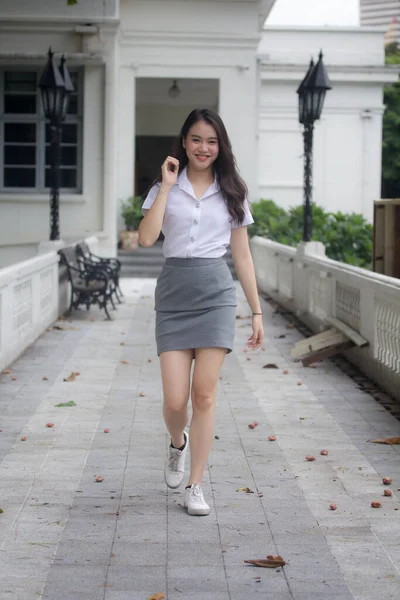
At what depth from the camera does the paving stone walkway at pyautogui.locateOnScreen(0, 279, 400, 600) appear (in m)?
4.42

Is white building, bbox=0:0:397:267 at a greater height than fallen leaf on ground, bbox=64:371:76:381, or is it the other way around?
white building, bbox=0:0:397:267

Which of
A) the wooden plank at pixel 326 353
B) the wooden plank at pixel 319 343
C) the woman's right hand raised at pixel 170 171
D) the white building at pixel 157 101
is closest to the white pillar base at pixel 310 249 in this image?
the wooden plank at pixel 319 343

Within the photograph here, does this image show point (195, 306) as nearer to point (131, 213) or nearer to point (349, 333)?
point (349, 333)

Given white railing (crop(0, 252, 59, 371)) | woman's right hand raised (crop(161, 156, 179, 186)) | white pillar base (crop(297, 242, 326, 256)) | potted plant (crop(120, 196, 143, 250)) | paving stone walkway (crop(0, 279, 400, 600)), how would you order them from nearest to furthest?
paving stone walkway (crop(0, 279, 400, 600)), woman's right hand raised (crop(161, 156, 179, 186)), white railing (crop(0, 252, 59, 371)), white pillar base (crop(297, 242, 326, 256)), potted plant (crop(120, 196, 143, 250))

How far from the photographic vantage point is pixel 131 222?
966 inches

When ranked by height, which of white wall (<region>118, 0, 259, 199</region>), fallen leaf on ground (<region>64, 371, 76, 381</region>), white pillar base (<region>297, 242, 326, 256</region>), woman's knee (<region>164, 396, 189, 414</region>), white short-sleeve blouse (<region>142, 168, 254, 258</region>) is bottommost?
fallen leaf on ground (<region>64, 371, 76, 381</region>)

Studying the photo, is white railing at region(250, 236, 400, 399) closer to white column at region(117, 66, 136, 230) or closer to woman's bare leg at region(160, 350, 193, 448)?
woman's bare leg at region(160, 350, 193, 448)

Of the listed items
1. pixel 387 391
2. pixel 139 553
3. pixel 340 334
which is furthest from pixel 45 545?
pixel 340 334

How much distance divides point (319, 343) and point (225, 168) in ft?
19.0

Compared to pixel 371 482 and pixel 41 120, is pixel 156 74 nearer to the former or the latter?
pixel 41 120

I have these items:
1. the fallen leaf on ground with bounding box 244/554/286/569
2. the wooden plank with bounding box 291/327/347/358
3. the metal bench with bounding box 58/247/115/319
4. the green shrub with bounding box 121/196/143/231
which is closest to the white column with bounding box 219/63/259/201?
the green shrub with bounding box 121/196/143/231

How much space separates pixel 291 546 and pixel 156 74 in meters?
21.4

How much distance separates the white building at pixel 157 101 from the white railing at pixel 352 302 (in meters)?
6.15

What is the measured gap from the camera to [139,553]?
4730 millimetres
